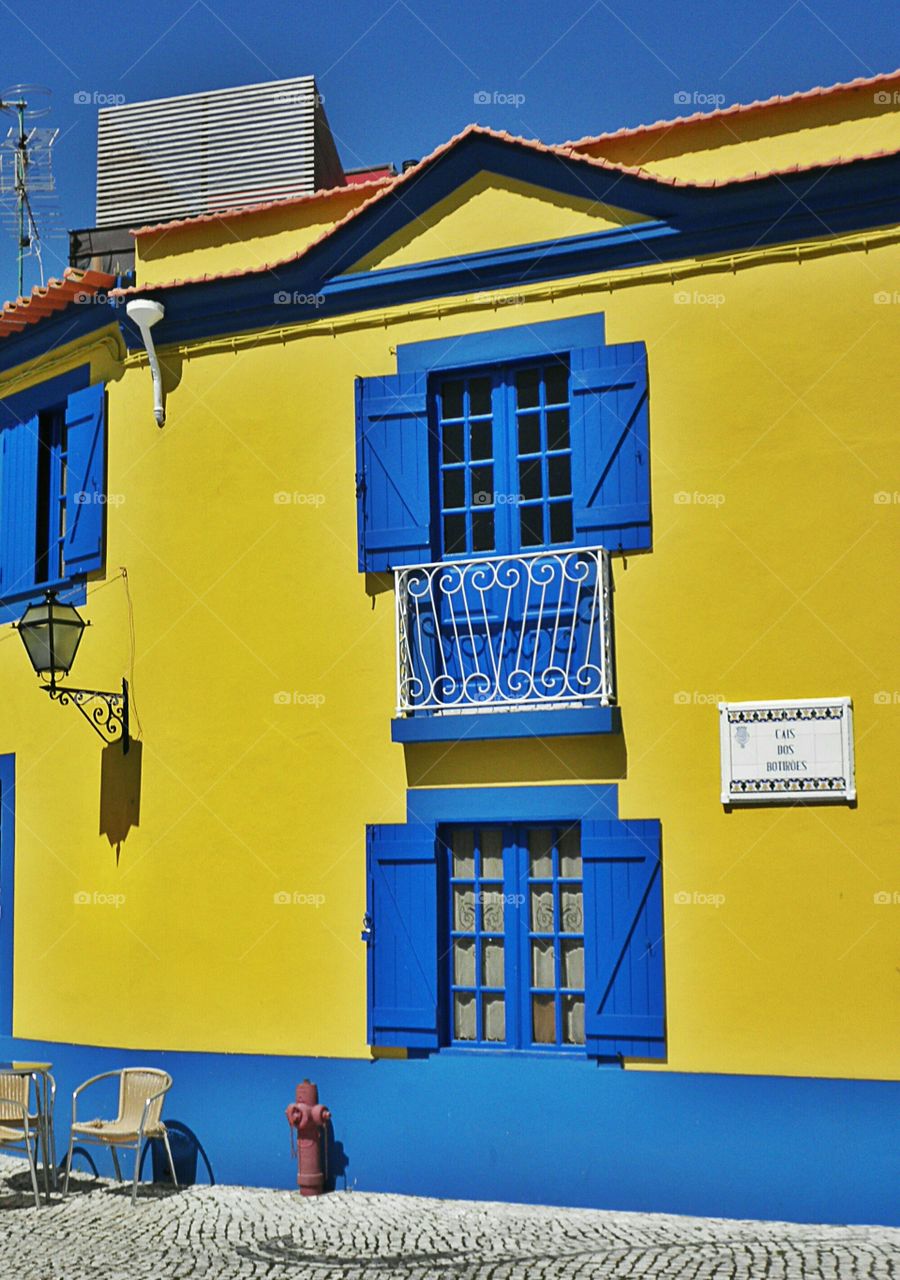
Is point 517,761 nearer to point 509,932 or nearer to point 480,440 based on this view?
point 509,932

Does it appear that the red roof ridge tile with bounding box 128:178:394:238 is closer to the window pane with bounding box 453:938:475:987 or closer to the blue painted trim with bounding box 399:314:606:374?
the blue painted trim with bounding box 399:314:606:374

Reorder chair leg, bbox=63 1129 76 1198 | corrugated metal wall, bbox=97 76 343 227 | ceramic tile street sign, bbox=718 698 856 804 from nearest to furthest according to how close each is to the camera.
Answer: ceramic tile street sign, bbox=718 698 856 804 < chair leg, bbox=63 1129 76 1198 < corrugated metal wall, bbox=97 76 343 227

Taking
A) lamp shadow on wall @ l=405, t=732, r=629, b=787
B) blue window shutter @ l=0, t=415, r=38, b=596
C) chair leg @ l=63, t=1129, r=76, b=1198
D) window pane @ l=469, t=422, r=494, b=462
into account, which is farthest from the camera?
blue window shutter @ l=0, t=415, r=38, b=596

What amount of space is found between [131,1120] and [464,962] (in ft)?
8.59

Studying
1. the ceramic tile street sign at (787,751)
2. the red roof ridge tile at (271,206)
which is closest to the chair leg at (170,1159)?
the ceramic tile street sign at (787,751)

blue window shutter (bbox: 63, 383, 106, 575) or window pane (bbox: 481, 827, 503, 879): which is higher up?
blue window shutter (bbox: 63, 383, 106, 575)

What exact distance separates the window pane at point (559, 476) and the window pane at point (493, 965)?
2.92 meters

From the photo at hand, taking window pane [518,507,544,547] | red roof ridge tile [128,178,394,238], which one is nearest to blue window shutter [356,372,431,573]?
window pane [518,507,544,547]

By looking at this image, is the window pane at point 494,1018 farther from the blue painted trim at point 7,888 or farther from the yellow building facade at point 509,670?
the blue painted trim at point 7,888

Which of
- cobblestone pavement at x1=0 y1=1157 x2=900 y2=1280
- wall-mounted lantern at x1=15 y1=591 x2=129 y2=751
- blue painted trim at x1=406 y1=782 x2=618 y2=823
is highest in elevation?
wall-mounted lantern at x1=15 y1=591 x2=129 y2=751

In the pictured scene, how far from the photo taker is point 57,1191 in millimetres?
10023

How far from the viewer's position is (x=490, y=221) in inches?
388

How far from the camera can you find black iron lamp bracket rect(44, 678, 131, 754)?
10.7 meters

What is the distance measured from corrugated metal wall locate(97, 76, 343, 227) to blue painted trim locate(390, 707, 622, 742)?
527 centimetres
